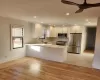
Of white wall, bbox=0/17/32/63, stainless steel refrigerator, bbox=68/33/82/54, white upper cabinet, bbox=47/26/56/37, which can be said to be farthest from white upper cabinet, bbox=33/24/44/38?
stainless steel refrigerator, bbox=68/33/82/54

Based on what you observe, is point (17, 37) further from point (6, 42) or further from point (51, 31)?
point (51, 31)

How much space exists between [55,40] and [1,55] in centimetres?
474

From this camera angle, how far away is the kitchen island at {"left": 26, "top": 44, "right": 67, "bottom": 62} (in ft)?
17.8

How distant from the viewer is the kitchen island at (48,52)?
5.42 meters

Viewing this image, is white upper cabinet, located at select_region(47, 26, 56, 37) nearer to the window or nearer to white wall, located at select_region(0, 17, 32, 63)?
the window

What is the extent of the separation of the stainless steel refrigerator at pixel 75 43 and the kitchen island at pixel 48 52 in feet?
7.80

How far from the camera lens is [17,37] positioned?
19.1 feet

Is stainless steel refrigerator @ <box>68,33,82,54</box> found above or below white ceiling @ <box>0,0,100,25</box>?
below

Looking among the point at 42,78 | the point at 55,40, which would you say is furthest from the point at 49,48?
the point at 55,40

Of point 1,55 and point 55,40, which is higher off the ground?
point 55,40

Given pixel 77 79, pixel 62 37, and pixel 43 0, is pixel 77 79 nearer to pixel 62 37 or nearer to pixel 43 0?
pixel 43 0

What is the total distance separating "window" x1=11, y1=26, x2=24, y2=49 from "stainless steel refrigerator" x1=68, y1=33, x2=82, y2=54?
388 centimetres

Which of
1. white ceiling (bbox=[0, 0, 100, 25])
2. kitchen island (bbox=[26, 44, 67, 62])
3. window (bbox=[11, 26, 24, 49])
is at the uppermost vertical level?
white ceiling (bbox=[0, 0, 100, 25])

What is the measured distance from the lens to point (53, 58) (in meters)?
5.65
